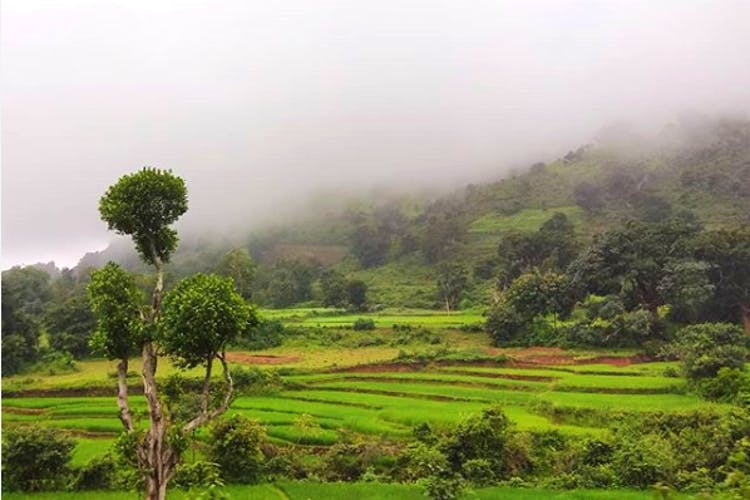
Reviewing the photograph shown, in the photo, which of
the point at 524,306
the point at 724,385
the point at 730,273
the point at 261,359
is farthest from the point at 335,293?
the point at 724,385

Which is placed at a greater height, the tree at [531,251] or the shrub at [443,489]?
the tree at [531,251]

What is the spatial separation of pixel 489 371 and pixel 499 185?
8600 centimetres

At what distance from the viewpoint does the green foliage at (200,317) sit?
10523mm

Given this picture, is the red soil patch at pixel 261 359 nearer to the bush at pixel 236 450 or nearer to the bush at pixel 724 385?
the bush at pixel 236 450

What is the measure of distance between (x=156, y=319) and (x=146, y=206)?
2.14 metres

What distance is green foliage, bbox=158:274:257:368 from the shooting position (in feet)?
34.5

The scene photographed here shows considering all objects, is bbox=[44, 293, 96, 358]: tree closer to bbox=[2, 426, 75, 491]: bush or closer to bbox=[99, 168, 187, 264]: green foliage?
bbox=[2, 426, 75, 491]: bush

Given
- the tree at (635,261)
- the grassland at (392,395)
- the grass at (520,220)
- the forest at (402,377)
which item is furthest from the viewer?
the grass at (520,220)

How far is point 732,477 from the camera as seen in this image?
5328mm

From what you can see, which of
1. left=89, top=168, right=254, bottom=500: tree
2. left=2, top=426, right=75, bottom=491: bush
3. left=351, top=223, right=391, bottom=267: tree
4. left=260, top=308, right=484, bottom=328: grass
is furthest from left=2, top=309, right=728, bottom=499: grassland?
left=351, top=223, right=391, bottom=267: tree

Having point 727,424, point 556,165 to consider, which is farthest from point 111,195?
point 556,165

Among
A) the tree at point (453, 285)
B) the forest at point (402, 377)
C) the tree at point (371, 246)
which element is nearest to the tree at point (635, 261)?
the forest at point (402, 377)

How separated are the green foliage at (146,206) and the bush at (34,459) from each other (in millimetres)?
9620

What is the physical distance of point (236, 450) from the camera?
1903 centimetres
